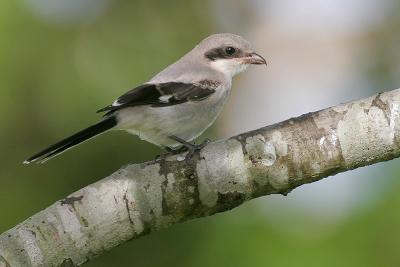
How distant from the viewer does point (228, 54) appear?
5094 mm

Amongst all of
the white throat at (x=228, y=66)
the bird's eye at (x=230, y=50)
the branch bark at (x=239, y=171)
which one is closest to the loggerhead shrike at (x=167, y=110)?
the white throat at (x=228, y=66)

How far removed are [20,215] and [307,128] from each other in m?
2.47

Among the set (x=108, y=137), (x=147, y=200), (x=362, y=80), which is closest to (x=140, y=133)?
(x=108, y=137)

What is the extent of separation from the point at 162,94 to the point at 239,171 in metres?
1.28

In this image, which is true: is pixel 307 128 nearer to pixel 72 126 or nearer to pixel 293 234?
pixel 293 234

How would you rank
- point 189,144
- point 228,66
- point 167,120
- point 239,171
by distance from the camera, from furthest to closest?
point 228,66, point 167,120, point 189,144, point 239,171

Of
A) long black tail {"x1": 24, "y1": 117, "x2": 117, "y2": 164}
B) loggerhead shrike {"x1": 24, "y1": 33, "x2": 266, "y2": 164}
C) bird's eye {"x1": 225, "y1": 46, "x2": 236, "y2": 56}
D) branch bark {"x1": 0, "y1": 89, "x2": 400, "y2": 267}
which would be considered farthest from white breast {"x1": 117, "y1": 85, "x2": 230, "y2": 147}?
branch bark {"x1": 0, "y1": 89, "x2": 400, "y2": 267}

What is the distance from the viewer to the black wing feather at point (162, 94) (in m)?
4.32

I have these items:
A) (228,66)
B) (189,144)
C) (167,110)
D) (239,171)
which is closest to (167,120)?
(167,110)

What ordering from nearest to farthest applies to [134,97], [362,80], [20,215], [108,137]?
[134,97] < [20,215] < [108,137] < [362,80]

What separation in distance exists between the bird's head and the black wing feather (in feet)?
1.30

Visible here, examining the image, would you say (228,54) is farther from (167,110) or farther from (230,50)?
(167,110)

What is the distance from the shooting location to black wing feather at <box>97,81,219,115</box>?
4.32 metres

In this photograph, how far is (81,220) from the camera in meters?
3.15
